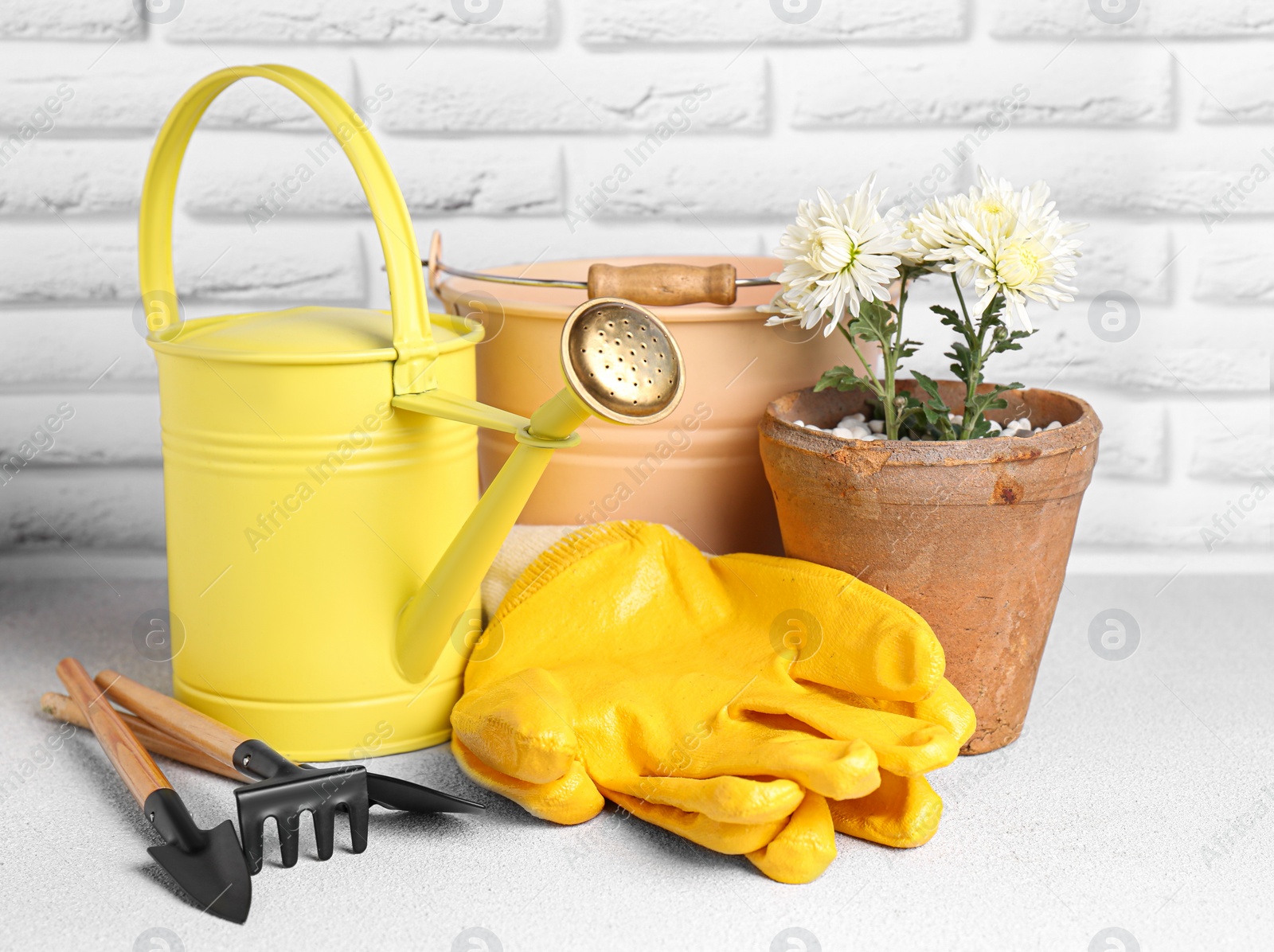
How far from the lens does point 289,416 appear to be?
0.95 meters

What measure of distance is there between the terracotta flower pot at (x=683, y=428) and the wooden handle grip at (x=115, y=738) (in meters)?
0.42

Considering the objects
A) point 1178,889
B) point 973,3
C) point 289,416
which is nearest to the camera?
point 1178,889

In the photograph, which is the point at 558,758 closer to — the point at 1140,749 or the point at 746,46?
the point at 1140,749

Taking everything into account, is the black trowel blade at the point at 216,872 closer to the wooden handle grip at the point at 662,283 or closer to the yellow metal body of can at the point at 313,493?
the yellow metal body of can at the point at 313,493

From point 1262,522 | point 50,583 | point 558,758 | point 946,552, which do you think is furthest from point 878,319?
point 50,583

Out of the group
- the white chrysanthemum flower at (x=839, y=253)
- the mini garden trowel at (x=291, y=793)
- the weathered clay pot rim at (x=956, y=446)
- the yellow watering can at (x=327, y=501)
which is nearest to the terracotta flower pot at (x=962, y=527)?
the weathered clay pot rim at (x=956, y=446)

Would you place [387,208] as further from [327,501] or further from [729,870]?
[729,870]

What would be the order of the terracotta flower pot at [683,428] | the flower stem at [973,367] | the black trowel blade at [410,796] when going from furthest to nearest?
the terracotta flower pot at [683,428] → the flower stem at [973,367] → the black trowel blade at [410,796]

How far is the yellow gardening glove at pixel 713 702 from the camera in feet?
2.79

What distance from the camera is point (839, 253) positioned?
1.00 m

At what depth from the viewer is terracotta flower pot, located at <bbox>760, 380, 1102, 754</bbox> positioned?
0.95 metres

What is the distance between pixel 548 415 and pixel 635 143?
2.25ft

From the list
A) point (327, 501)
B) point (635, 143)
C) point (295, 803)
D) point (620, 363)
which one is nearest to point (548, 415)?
point (620, 363)

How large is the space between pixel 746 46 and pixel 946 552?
724mm
